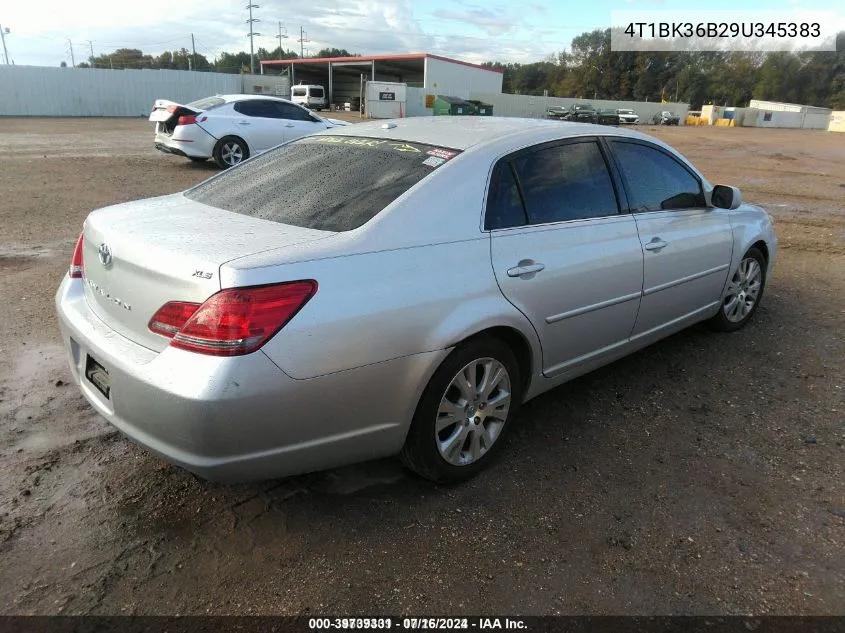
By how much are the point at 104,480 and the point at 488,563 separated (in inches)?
69.2

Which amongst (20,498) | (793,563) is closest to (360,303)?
(20,498)

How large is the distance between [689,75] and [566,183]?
109392 millimetres

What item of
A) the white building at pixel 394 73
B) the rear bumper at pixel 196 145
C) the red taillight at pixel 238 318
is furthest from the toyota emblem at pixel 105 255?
the white building at pixel 394 73

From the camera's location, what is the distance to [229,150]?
12680 millimetres

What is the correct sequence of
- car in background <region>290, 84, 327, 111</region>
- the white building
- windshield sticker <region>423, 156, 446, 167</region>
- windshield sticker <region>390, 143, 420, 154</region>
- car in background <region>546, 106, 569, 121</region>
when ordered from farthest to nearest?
the white building
car in background <region>290, 84, 327, 111</region>
car in background <region>546, 106, 569, 121</region>
windshield sticker <region>390, 143, 420, 154</region>
windshield sticker <region>423, 156, 446, 167</region>

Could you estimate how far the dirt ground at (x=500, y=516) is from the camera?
2.27 metres

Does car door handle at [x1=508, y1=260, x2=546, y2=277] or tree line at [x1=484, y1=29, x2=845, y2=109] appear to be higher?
tree line at [x1=484, y1=29, x2=845, y2=109]

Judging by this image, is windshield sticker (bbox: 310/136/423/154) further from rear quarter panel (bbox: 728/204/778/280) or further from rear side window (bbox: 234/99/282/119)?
rear side window (bbox: 234/99/282/119)

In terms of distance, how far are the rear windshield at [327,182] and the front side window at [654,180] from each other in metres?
1.33

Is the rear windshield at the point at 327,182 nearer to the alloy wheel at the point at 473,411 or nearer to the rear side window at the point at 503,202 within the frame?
the rear side window at the point at 503,202

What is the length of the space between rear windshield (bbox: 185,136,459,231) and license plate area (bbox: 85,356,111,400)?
2.99ft

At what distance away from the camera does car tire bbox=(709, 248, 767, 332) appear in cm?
471

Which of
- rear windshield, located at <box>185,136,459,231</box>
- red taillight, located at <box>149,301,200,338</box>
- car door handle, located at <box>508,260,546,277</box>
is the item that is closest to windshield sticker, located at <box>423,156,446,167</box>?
rear windshield, located at <box>185,136,459,231</box>

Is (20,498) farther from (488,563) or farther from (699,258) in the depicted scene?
(699,258)
